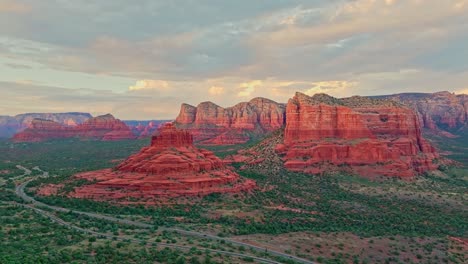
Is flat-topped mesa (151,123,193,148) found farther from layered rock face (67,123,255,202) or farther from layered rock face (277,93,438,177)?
layered rock face (277,93,438,177)

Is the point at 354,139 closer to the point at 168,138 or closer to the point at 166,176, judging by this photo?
the point at 168,138

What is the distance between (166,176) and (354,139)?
2605 inches

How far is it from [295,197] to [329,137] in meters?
39.3

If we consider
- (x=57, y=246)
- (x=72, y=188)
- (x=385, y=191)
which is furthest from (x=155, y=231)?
(x=385, y=191)

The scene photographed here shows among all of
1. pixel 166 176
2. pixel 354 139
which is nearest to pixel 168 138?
pixel 166 176

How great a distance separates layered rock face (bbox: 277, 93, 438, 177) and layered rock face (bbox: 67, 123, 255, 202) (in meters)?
35.6

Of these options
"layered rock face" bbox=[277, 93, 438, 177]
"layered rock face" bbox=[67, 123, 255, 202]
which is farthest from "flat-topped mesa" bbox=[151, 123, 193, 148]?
"layered rock face" bbox=[277, 93, 438, 177]

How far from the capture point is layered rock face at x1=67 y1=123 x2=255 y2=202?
94.3 m

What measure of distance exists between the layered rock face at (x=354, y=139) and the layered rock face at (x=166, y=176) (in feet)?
117

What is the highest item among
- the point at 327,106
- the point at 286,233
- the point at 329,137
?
the point at 327,106

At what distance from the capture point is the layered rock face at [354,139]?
131 m

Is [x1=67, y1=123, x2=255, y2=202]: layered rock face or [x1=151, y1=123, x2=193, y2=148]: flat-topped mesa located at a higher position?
[x1=151, y1=123, x2=193, y2=148]: flat-topped mesa

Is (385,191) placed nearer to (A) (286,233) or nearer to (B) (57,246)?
(A) (286,233)

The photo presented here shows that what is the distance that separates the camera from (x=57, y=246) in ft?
173
